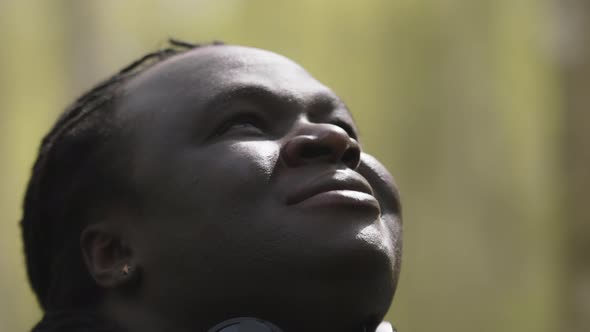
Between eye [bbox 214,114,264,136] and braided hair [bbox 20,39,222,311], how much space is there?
0.68ft

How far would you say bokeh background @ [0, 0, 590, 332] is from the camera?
435 cm

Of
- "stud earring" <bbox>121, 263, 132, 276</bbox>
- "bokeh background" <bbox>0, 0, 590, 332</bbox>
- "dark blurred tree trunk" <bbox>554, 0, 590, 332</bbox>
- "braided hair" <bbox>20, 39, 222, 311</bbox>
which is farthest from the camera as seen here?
"dark blurred tree trunk" <bbox>554, 0, 590, 332</bbox>

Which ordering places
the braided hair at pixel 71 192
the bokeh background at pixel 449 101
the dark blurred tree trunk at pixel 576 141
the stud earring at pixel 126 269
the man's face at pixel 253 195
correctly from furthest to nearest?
the dark blurred tree trunk at pixel 576 141 < the bokeh background at pixel 449 101 < the braided hair at pixel 71 192 < the stud earring at pixel 126 269 < the man's face at pixel 253 195

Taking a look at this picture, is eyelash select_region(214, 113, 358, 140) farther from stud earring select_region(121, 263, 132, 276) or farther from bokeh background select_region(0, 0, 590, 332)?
bokeh background select_region(0, 0, 590, 332)

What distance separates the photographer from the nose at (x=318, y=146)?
170cm

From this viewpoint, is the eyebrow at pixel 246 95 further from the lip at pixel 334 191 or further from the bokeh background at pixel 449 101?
the bokeh background at pixel 449 101

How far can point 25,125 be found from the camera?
13.7 ft

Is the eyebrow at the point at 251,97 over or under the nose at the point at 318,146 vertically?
over

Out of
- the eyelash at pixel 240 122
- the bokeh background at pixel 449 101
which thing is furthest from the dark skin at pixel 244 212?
the bokeh background at pixel 449 101

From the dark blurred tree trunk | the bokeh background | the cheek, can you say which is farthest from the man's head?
the dark blurred tree trunk

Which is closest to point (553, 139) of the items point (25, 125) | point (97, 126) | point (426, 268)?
point (426, 268)

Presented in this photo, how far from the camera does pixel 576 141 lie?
15.9ft

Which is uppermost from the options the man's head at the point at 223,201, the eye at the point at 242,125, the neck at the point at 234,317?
the eye at the point at 242,125

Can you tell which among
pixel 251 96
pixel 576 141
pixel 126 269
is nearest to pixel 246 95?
pixel 251 96
